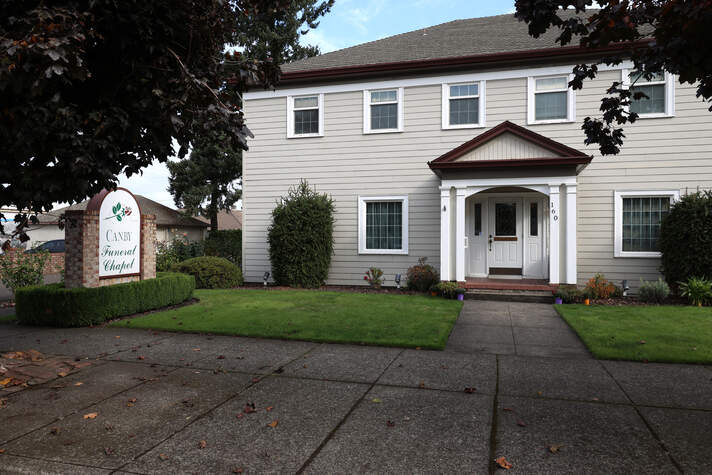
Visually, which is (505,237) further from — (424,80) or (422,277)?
(424,80)

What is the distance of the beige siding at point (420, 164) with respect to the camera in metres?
11.5

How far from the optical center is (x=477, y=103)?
42.1 feet

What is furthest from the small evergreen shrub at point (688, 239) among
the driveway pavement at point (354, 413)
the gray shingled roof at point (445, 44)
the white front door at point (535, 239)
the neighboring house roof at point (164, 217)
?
the neighboring house roof at point (164, 217)

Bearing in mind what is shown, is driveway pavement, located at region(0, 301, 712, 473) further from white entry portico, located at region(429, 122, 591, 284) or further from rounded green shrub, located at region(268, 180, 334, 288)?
rounded green shrub, located at region(268, 180, 334, 288)

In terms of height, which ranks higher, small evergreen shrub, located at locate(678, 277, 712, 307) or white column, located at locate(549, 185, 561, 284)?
white column, located at locate(549, 185, 561, 284)

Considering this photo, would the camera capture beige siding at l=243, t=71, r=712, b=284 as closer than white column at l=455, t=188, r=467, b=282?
No

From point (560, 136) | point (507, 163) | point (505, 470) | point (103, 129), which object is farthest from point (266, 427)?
point (560, 136)

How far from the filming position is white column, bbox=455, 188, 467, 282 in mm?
11375

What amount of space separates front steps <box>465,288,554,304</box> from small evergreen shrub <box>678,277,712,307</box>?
9.11 ft

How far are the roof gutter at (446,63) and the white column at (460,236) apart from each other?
149 inches

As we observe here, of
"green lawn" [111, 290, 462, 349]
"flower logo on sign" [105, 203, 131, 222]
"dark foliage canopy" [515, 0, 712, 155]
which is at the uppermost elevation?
"dark foliage canopy" [515, 0, 712, 155]

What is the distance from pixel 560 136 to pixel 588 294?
428cm

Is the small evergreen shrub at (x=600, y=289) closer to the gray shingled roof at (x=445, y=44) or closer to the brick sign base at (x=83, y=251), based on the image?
the gray shingled roof at (x=445, y=44)

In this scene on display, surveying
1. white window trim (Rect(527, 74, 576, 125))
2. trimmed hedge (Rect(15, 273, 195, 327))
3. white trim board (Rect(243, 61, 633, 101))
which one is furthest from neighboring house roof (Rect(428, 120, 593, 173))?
trimmed hedge (Rect(15, 273, 195, 327))
